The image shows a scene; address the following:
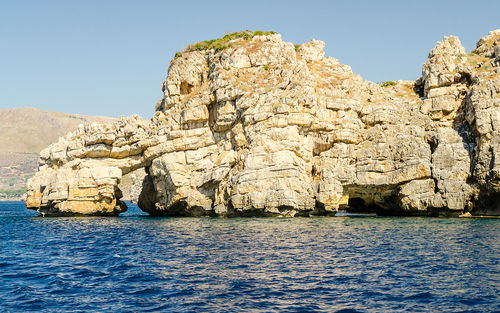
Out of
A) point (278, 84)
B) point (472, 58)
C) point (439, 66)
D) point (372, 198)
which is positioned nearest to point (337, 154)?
point (372, 198)

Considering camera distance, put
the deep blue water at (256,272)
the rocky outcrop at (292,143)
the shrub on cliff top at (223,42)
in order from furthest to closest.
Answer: the shrub on cliff top at (223,42) → the rocky outcrop at (292,143) → the deep blue water at (256,272)

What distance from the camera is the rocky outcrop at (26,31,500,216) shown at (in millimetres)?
59438

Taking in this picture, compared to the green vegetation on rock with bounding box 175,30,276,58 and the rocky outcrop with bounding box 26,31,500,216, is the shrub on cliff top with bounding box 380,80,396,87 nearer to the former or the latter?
the rocky outcrop with bounding box 26,31,500,216

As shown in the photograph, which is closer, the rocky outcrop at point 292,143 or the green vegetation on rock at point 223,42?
the rocky outcrop at point 292,143

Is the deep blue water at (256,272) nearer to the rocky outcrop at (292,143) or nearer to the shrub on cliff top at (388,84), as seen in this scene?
the rocky outcrop at (292,143)

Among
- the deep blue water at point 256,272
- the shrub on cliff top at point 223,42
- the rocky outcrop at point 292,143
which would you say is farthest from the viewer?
the shrub on cliff top at point 223,42

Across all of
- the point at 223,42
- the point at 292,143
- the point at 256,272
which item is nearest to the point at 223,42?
the point at 223,42

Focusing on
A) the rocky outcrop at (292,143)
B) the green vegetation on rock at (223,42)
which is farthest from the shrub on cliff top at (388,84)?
the green vegetation on rock at (223,42)

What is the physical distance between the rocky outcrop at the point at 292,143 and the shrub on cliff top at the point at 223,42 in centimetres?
71

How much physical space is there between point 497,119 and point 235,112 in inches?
1366

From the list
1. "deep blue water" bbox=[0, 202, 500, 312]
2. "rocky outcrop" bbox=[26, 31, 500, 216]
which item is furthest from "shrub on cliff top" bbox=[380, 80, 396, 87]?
"deep blue water" bbox=[0, 202, 500, 312]

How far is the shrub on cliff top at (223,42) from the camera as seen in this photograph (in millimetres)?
76312

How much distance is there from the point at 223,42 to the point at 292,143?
85.2 feet

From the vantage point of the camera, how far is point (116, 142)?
7012 centimetres
